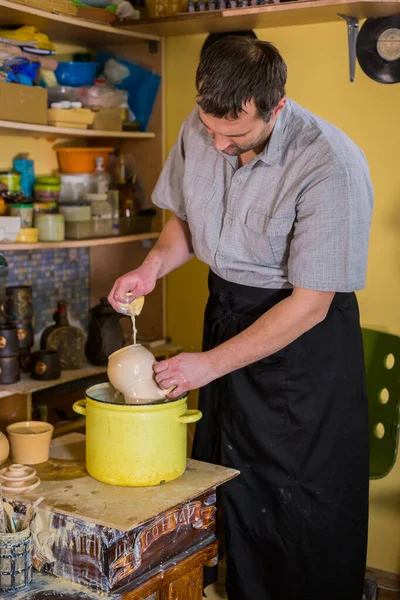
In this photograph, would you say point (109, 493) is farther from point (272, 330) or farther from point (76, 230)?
point (76, 230)

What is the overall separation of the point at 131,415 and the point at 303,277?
0.49m

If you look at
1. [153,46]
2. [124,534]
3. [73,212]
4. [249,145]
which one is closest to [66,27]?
[153,46]

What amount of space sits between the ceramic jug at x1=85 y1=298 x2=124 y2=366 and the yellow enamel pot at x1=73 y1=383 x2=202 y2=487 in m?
1.14

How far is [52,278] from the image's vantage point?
3.29 meters

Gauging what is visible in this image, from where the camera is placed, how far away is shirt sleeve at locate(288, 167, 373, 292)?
1935mm

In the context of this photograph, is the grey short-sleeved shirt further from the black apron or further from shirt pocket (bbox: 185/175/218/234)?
the black apron

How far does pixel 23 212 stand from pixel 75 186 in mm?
347

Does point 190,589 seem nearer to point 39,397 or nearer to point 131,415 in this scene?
point 131,415

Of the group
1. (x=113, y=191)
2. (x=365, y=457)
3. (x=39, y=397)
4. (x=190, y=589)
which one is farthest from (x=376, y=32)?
(x=190, y=589)

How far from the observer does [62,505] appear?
1788 millimetres

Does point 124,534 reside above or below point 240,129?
below

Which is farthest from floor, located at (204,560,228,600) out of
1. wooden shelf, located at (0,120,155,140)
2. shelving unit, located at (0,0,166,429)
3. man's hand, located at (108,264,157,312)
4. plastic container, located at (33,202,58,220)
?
wooden shelf, located at (0,120,155,140)

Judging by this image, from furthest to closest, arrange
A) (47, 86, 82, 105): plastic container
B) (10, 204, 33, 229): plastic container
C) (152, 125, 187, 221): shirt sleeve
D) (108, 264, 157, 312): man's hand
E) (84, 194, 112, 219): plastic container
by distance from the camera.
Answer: (84, 194, 112, 219): plastic container → (47, 86, 82, 105): plastic container → (10, 204, 33, 229): plastic container → (152, 125, 187, 221): shirt sleeve → (108, 264, 157, 312): man's hand

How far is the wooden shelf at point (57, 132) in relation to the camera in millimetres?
2714
